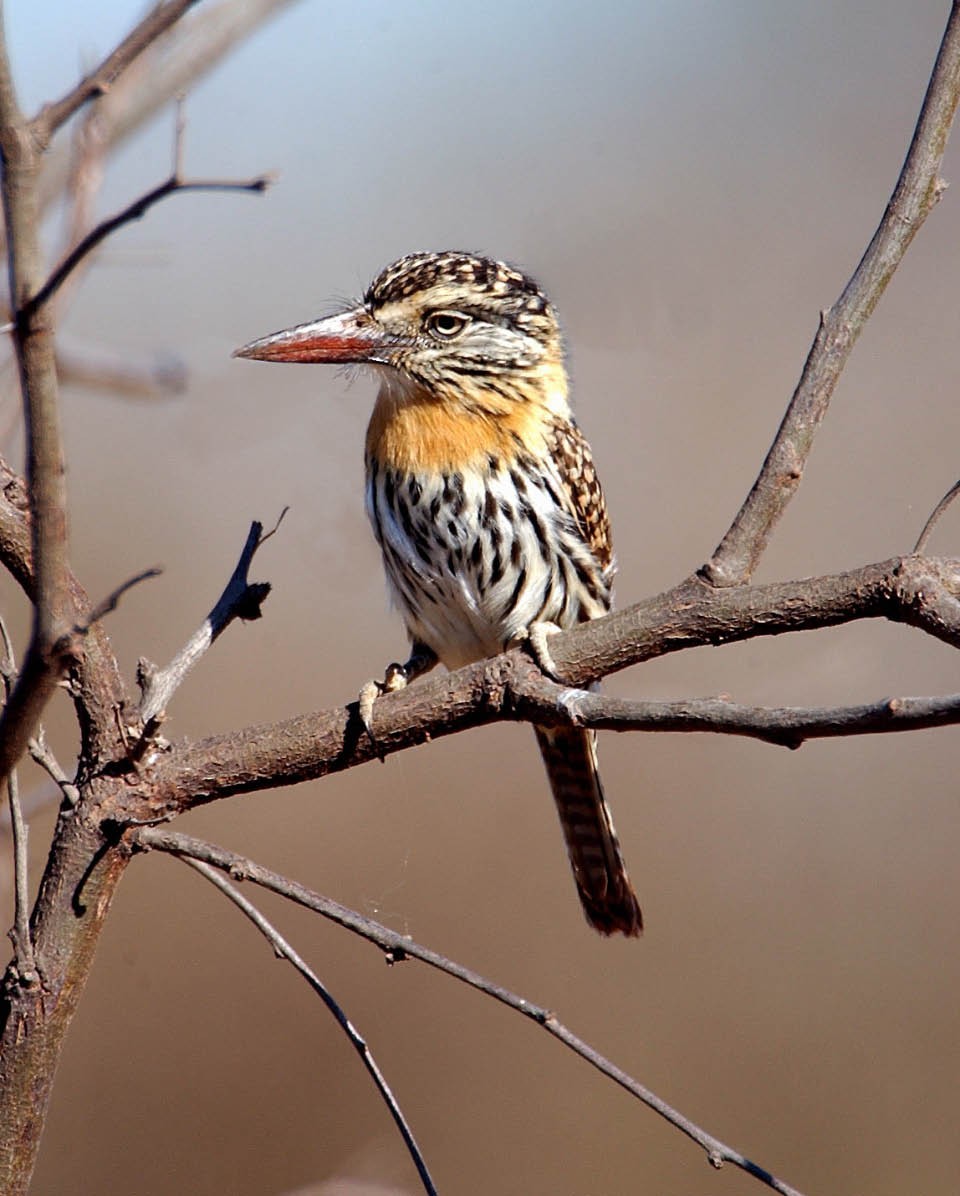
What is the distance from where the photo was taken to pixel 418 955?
7.05ft

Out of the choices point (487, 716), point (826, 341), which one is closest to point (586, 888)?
point (487, 716)

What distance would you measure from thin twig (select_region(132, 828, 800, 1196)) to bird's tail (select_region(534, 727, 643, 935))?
1.94 m

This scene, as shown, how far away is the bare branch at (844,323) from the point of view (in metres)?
2.47

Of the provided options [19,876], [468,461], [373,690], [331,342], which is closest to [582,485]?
[468,461]

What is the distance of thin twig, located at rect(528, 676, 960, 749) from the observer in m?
1.81

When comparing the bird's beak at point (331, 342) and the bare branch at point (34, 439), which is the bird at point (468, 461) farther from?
the bare branch at point (34, 439)

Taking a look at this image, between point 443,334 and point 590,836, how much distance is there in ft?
4.85

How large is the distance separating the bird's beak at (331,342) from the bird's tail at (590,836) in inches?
46.6

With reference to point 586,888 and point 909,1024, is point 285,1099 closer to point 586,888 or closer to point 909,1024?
point 586,888

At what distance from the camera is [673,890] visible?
6211 millimetres

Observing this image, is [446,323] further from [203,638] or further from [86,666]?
[86,666]

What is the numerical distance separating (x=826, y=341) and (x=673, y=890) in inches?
159

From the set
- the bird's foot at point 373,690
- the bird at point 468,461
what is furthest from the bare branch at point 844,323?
the bird at point 468,461

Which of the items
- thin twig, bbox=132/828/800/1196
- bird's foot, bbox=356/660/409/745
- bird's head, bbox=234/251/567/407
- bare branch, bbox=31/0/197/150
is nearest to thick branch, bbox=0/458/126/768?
thin twig, bbox=132/828/800/1196
